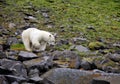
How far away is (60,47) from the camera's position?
17.1 metres

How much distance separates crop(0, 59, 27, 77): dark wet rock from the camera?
37.9 feet

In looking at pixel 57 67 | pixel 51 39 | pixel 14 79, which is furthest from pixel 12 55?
pixel 14 79

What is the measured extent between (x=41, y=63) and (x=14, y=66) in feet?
3.28

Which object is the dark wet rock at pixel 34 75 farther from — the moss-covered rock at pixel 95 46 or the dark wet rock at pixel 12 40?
the moss-covered rock at pixel 95 46

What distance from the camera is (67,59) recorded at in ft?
44.7

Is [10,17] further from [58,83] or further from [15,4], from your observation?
[58,83]

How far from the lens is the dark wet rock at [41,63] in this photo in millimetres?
12164

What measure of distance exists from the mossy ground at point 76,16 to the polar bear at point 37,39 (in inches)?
170

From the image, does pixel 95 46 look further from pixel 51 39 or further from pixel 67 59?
pixel 67 59

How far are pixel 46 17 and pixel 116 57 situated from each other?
10.5 m

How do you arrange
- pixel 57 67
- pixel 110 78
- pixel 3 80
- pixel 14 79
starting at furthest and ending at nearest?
pixel 57 67 → pixel 110 78 → pixel 14 79 → pixel 3 80

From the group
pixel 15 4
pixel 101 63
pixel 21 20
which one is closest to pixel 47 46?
pixel 101 63

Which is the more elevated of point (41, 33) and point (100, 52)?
point (41, 33)

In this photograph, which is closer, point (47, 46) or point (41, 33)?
point (41, 33)
